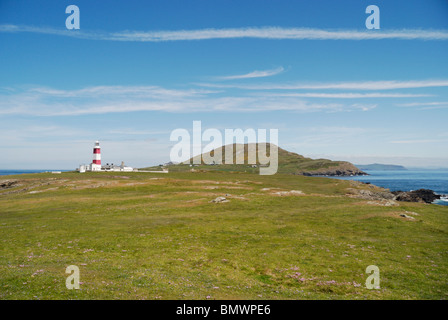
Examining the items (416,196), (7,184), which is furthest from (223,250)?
(7,184)

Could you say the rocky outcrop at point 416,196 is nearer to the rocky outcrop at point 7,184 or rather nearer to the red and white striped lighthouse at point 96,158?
the red and white striped lighthouse at point 96,158

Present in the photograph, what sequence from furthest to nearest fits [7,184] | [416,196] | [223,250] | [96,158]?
[96,158] → [7,184] → [416,196] → [223,250]

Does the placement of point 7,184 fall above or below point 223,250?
above

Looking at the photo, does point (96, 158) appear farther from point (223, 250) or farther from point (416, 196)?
point (416, 196)

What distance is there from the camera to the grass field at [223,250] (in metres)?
23.8

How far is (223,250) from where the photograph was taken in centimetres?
3522

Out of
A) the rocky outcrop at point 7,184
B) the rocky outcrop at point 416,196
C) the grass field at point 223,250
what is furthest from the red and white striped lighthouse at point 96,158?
the rocky outcrop at point 416,196

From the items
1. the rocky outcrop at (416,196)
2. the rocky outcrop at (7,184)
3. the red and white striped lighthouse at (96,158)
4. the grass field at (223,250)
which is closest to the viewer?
the grass field at (223,250)

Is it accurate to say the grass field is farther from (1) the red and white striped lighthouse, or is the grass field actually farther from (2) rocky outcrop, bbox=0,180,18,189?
(1) the red and white striped lighthouse

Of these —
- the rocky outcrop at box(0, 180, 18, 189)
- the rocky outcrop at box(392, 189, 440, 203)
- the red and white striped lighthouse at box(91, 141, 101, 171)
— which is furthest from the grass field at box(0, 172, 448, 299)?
the red and white striped lighthouse at box(91, 141, 101, 171)

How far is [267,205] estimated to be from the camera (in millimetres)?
66812

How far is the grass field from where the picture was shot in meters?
23.8
